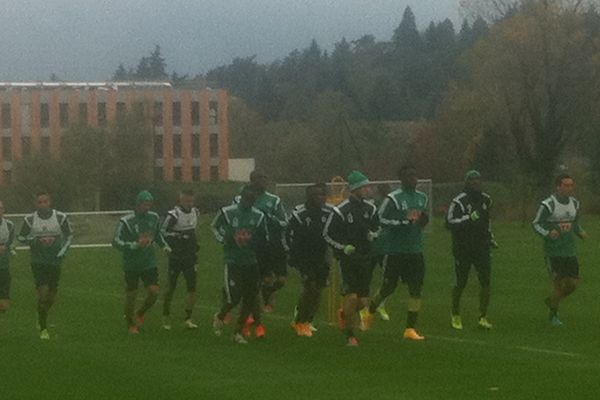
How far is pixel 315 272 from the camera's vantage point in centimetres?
1911

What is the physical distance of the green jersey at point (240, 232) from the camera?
18.5 meters

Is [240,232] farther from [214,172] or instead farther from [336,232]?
[214,172]

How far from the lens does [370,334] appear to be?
64.2 feet

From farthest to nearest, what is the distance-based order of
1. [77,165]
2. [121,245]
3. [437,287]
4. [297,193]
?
[77,165], [297,193], [437,287], [121,245]

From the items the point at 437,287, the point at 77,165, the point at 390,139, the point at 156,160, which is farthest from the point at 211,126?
the point at 437,287

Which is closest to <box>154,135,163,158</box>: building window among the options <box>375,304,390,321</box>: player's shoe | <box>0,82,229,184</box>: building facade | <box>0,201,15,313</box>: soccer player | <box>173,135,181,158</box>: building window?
<box>0,82,229,184</box>: building facade

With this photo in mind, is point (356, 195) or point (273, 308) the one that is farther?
point (273, 308)

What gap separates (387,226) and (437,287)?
1114cm

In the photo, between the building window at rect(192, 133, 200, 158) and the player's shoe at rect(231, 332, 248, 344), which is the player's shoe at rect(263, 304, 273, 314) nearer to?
the player's shoe at rect(231, 332, 248, 344)

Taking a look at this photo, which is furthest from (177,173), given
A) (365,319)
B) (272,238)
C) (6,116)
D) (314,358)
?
(314,358)

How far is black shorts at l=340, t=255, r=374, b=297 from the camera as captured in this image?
1780 cm

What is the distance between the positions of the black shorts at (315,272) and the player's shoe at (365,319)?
1150 millimetres

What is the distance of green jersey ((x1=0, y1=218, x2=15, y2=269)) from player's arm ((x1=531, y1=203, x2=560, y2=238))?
23.7 ft

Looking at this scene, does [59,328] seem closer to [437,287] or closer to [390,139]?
[437,287]
